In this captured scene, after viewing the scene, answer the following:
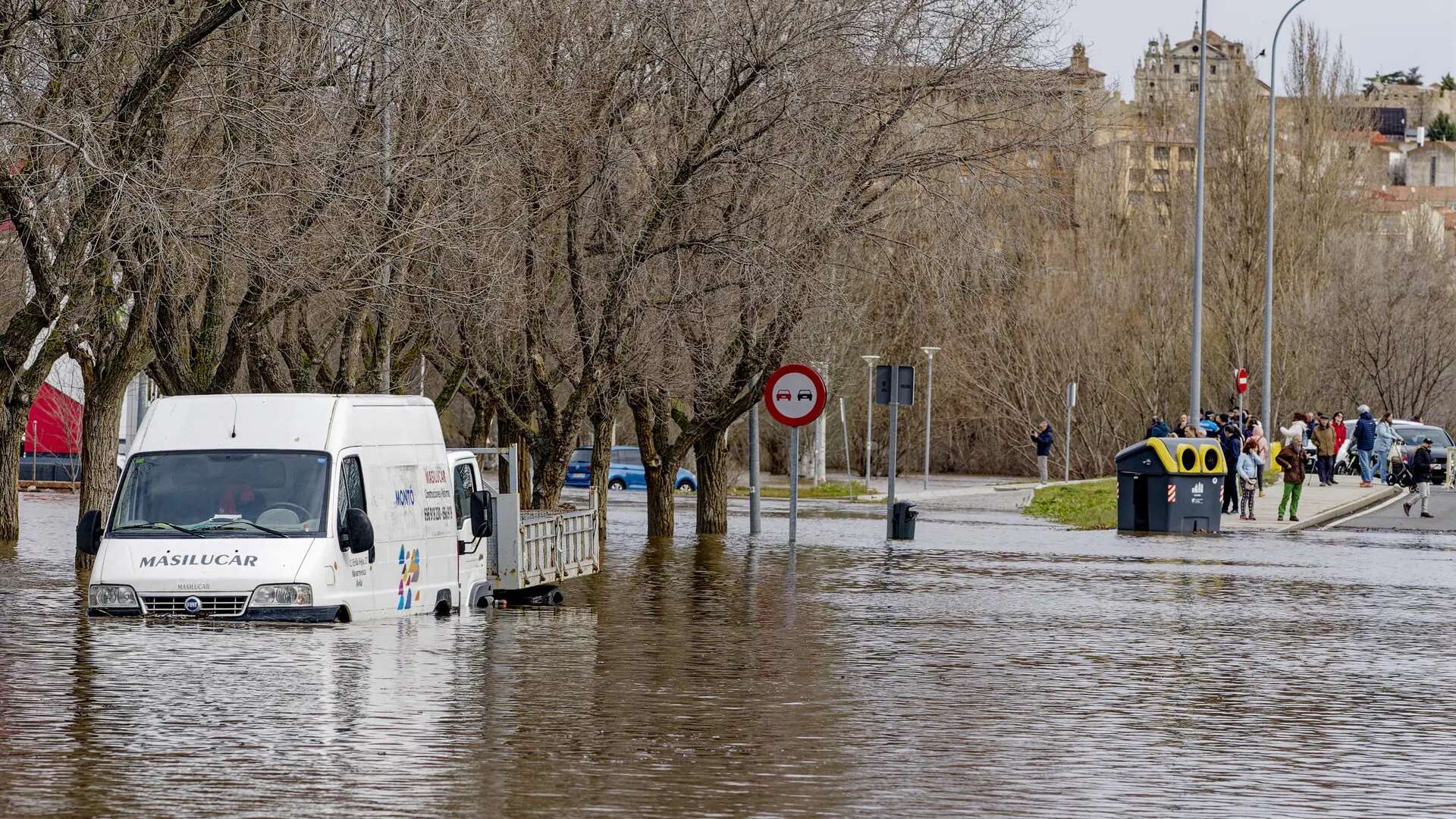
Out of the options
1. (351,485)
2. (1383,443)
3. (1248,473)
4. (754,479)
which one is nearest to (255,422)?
(351,485)

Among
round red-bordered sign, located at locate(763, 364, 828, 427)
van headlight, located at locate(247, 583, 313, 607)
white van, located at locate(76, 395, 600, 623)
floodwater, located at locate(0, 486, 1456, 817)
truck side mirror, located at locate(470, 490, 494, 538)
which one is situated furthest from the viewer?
round red-bordered sign, located at locate(763, 364, 828, 427)

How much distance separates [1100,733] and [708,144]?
1620 cm

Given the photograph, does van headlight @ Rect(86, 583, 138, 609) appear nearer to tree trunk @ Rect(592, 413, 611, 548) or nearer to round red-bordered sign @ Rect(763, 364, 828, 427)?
round red-bordered sign @ Rect(763, 364, 828, 427)

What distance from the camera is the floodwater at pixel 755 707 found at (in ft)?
31.4

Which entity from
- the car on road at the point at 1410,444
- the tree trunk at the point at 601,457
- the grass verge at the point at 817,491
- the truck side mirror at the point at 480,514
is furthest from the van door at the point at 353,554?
the car on road at the point at 1410,444

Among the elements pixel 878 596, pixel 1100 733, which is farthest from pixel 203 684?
pixel 878 596

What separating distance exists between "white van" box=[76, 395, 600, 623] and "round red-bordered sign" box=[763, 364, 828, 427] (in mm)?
11816

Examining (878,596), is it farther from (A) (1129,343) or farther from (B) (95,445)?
(A) (1129,343)

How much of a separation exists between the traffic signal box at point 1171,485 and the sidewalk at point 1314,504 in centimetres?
111

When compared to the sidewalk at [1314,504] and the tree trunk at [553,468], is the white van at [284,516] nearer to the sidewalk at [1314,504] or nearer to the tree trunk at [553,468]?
the tree trunk at [553,468]

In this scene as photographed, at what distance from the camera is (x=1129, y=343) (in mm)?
68125

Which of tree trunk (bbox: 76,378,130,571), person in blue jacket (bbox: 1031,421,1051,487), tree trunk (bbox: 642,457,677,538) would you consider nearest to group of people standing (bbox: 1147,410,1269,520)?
tree trunk (bbox: 642,457,677,538)

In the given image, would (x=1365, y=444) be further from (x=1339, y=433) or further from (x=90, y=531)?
(x=90, y=531)

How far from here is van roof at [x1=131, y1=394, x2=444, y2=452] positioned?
55.6 ft
